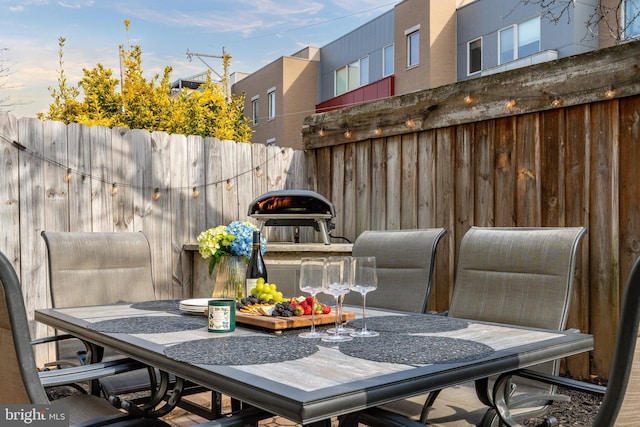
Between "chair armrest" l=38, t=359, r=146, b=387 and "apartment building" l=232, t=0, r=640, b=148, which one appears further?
"apartment building" l=232, t=0, r=640, b=148

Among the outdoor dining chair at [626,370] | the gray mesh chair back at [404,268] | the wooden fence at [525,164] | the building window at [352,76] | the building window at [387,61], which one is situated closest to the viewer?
the outdoor dining chair at [626,370]

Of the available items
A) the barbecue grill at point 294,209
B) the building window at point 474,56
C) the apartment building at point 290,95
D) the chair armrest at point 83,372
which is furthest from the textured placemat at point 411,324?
the apartment building at point 290,95

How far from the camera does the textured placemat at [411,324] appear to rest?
1872mm

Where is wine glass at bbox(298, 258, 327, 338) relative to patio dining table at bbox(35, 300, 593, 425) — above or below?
above

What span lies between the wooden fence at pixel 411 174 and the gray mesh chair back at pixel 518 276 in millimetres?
1204

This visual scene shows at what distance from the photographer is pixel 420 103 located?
4.21 m

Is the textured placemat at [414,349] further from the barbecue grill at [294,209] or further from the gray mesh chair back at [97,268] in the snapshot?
the barbecue grill at [294,209]

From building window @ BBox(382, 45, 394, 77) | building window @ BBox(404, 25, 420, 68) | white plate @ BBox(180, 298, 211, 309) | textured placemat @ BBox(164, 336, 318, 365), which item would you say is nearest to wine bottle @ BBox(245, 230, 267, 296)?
white plate @ BBox(180, 298, 211, 309)

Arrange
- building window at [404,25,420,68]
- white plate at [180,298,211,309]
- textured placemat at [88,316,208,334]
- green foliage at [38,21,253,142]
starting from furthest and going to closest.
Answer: building window at [404,25,420,68] < green foliage at [38,21,253,142] < white plate at [180,298,211,309] < textured placemat at [88,316,208,334]

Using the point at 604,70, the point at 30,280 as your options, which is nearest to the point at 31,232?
the point at 30,280

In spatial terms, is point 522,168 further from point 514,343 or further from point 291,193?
point 514,343

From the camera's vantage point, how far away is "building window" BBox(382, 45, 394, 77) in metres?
13.6

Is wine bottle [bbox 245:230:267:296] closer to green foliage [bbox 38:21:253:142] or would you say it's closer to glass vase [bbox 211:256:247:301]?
glass vase [bbox 211:256:247:301]

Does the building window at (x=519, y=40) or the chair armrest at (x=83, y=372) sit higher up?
the building window at (x=519, y=40)
